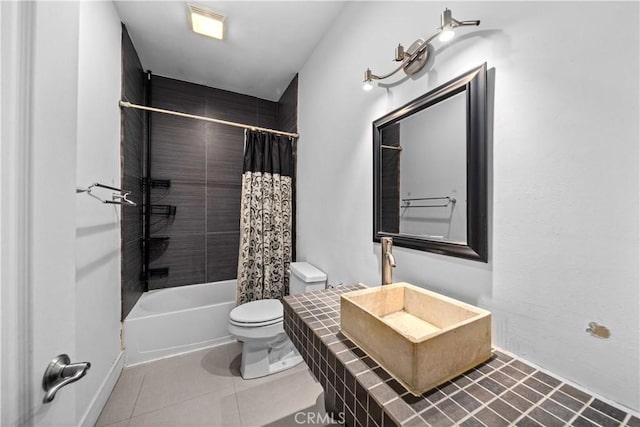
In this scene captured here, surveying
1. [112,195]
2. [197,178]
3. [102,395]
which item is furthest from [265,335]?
[197,178]

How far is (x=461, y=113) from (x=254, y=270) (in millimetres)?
2038

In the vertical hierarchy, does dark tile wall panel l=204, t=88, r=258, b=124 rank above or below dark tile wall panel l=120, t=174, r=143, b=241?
above

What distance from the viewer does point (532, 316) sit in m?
0.72

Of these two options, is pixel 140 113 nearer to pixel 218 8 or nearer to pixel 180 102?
pixel 180 102

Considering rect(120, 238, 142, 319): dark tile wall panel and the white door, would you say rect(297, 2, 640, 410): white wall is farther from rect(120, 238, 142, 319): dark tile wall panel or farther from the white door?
rect(120, 238, 142, 319): dark tile wall panel

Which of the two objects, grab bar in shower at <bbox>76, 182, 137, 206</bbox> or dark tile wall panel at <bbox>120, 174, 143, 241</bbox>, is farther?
dark tile wall panel at <bbox>120, 174, 143, 241</bbox>

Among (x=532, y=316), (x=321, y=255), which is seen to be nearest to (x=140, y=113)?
(x=321, y=255)

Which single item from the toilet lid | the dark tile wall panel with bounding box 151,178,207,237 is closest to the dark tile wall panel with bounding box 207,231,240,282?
the dark tile wall panel with bounding box 151,178,207,237

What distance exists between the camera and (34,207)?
1.38 ft

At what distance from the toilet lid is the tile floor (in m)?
0.43

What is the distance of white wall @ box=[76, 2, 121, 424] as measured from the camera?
1.24 meters

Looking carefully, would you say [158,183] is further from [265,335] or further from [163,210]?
[265,335]

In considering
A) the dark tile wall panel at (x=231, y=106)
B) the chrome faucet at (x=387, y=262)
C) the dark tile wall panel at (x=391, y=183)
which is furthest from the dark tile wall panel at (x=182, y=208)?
the chrome faucet at (x=387, y=262)

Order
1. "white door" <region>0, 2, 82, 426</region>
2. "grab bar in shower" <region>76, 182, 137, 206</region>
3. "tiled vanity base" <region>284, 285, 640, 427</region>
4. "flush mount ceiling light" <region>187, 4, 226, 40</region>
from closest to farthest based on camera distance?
"white door" <region>0, 2, 82, 426</region> < "tiled vanity base" <region>284, 285, 640, 427</region> < "grab bar in shower" <region>76, 182, 137, 206</region> < "flush mount ceiling light" <region>187, 4, 226, 40</region>
